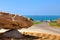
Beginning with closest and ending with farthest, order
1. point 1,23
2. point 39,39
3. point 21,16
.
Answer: point 1,23, point 21,16, point 39,39

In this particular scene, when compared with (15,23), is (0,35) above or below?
below

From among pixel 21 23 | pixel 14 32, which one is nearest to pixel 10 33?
pixel 14 32

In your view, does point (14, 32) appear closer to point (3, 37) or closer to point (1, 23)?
point (3, 37)

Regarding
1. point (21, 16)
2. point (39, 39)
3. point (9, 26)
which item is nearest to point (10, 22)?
point (9, 26)

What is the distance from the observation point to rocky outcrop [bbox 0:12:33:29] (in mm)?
9373

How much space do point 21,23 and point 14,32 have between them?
79cm

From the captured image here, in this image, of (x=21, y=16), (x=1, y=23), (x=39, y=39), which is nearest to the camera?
(x=1, y=23)

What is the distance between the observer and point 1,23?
9.27 metres

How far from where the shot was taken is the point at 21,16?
10148 millimetres

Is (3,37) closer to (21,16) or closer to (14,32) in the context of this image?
(14,32)

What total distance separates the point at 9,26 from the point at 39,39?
212cm

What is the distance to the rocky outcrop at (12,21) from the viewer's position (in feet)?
30.8

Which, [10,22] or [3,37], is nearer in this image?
[10,22]

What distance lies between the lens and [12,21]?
9602 millimetres
